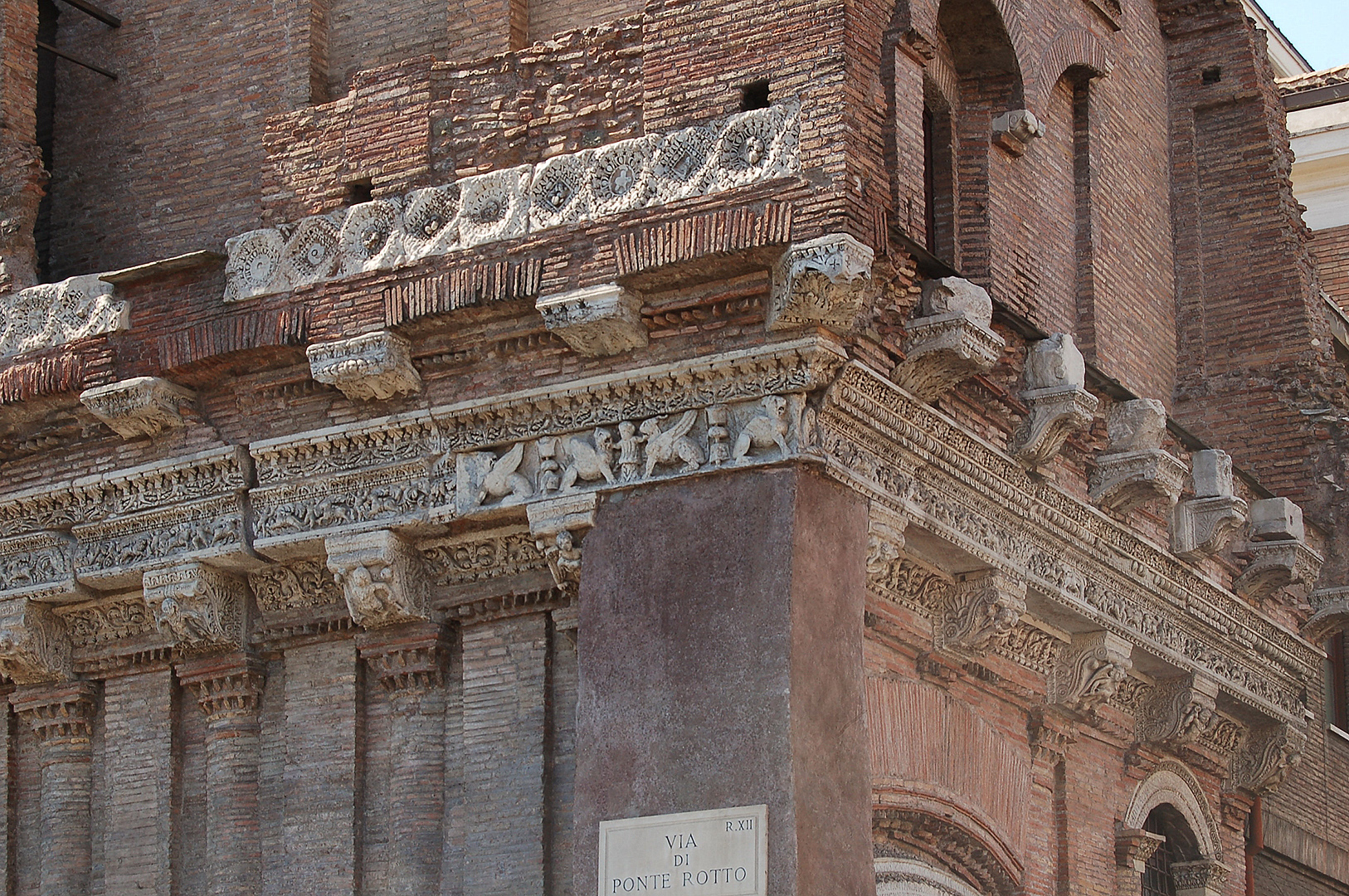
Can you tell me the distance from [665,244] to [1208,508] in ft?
14.7

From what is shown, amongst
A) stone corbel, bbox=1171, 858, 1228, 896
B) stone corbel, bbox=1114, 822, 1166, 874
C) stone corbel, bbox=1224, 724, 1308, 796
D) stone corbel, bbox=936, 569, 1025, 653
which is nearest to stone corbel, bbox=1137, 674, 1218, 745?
stone corbel, bbox=1114, 822, 1166, 874

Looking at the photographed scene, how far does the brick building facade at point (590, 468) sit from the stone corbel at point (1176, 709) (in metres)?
0.06

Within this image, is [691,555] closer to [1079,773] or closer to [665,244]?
[665,244]

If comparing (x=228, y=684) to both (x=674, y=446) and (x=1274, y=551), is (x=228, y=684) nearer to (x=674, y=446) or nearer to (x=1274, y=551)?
(x=674, y=446)

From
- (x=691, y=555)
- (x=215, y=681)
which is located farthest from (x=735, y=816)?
(x=215, y=681)

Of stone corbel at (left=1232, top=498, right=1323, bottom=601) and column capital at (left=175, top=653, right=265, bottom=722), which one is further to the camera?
stone corbel at (left=1232, top=498, right=1323, bottom=601)

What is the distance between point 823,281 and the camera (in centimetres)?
952

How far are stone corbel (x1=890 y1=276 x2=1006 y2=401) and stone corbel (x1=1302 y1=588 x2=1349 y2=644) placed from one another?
16.0 ft

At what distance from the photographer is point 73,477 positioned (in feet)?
38.0

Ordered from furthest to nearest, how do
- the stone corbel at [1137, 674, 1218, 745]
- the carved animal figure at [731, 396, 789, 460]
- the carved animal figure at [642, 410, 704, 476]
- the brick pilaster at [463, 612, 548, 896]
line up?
the stone corbel at [1137, 674, 1218, 745]
the brick pilaster at [463, 612, 548, 896]
the carved animal figure at [642, 410, 704, 476]
the carved animal figure at [731, 396, 789, 460]

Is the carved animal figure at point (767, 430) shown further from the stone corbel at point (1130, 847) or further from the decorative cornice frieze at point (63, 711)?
the stone corbel at point (1130, 847)

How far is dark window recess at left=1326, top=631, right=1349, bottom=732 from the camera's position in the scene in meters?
16.0

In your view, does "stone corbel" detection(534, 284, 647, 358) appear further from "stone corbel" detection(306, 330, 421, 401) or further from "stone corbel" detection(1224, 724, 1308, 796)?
"stone corbel" detection(1224, 724, 1308, 796)

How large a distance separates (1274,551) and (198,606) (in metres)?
6.56
